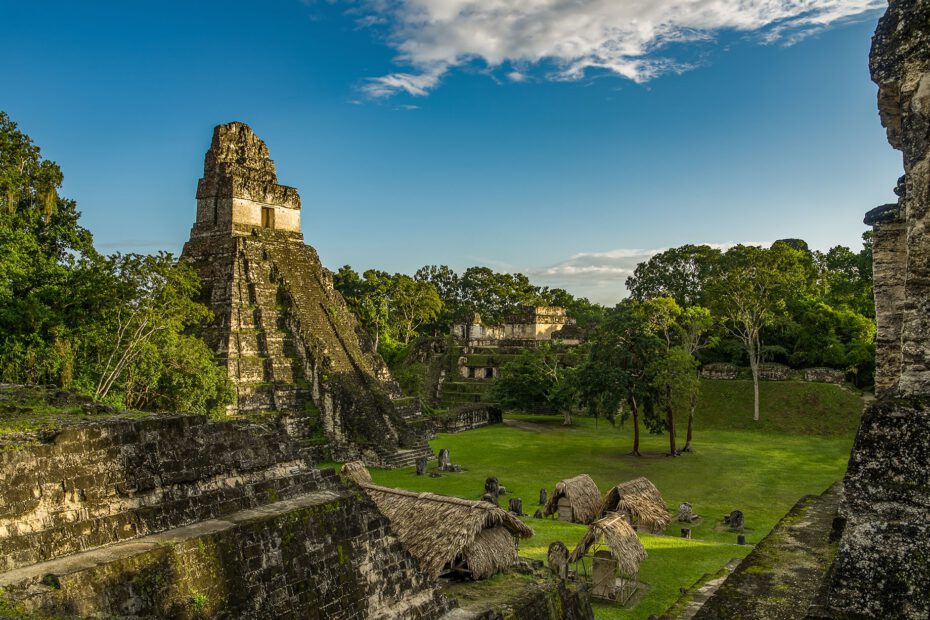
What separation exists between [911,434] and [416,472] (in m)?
17.8

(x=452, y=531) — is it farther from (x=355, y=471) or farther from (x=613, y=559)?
(x=355, y=471)

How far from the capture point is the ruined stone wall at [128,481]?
467 cm

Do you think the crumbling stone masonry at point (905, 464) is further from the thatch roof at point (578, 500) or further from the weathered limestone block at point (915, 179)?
the thatch roof at point (578, 500)

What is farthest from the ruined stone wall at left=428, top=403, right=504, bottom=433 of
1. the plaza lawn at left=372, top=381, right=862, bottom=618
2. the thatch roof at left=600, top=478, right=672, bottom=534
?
the thatch roof at left=600, top=478, right=672, bottom=534

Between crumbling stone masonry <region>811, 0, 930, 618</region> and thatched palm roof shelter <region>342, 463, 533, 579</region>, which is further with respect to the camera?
thatched palm roof shelter <region>342, 463, 533, 579</region>

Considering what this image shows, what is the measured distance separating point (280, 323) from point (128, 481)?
18258 mm

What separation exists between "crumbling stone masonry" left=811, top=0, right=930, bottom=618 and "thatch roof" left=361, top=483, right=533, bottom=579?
7.20m

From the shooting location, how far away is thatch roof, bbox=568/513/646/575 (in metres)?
10.0

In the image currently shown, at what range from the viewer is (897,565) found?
2.21 m

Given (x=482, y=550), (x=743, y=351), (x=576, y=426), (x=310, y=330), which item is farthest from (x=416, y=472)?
(x=743, y=351)

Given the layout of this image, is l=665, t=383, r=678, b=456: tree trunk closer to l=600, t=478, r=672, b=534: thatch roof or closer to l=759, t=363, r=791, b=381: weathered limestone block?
l=600, t=478, r=672, b=534: thatch roof

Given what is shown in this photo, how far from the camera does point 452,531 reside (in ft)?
30.3

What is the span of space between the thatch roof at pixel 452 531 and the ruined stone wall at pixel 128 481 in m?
3.12

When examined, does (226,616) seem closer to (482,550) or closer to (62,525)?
(62,525)
